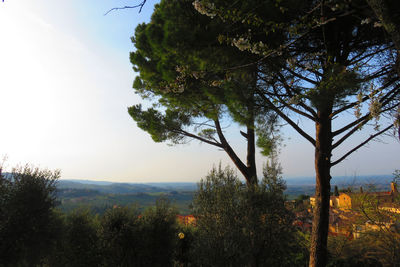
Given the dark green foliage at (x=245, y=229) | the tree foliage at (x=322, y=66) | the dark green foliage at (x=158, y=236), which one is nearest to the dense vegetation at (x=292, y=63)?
the tree foliage at (x=322, y=66)

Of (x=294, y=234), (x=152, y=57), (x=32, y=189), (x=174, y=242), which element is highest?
(x=152, y=57)

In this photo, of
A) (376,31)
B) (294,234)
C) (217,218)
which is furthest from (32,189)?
(376,31)

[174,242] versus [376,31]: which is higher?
[376,31]

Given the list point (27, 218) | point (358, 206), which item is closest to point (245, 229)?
point (358, 206)

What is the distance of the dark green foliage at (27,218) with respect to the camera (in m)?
6.30

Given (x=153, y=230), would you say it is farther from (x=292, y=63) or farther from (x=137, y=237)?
(x=292, y=63)

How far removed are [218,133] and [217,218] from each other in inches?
184

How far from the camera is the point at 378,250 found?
22.5ft

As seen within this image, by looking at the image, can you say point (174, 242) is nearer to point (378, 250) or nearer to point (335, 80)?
point (378, 250)

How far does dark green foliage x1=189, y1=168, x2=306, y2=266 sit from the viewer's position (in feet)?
23.8

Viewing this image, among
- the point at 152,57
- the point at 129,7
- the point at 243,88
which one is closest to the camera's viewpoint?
the point at 129,7

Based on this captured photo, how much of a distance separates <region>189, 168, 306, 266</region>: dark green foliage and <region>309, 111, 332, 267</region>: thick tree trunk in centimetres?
203

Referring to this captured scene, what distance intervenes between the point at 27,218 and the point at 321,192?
26.8ft

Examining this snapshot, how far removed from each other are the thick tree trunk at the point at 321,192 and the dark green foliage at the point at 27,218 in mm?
7453
